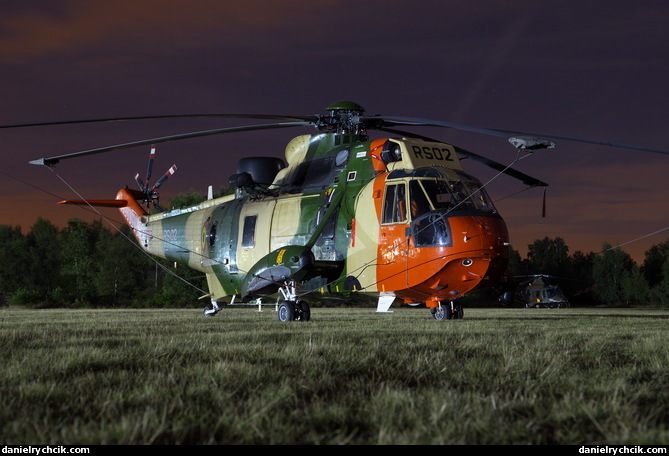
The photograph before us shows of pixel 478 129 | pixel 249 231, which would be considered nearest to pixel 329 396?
pixel 478 129

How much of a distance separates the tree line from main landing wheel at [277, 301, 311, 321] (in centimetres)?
4258

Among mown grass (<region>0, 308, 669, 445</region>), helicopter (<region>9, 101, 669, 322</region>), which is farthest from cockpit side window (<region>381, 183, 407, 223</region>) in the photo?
mown grass (<region>0, 308, 669, 445</region>)

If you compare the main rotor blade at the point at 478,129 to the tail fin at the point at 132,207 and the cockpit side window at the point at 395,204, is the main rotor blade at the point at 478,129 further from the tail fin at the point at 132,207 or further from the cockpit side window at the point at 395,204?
the tail fin at the point at 132,207

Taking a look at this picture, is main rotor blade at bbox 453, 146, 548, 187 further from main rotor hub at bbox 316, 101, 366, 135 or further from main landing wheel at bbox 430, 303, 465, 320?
main landing wheel at bbox 430, 303, 465, 320

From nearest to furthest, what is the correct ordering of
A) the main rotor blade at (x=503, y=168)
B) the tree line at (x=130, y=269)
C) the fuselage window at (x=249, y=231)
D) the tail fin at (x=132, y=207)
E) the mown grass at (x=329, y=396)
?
the mown grass at (x=329, y=396) < the main rotor blade at (x=503, y=168) < the fuselage window at (x=249, y=231) < the tail fin at (x=132, y=207) < the tree line at (x=130, y=269)

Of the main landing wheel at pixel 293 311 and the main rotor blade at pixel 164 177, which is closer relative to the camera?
the main landing wheel at pixel 293 311

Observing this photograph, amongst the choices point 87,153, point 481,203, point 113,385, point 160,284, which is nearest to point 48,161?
point 87,153

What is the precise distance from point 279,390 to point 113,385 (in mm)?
1121

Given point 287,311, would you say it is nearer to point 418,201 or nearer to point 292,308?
point 292,308

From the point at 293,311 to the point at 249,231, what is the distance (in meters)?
3.43

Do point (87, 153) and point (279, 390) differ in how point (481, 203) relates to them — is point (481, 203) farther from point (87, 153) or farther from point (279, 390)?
point (279, 390)

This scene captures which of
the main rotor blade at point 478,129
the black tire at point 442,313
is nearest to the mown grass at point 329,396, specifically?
the main rotor blade at point 478,129

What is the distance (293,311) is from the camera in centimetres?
1352

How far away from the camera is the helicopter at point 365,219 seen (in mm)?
12922
